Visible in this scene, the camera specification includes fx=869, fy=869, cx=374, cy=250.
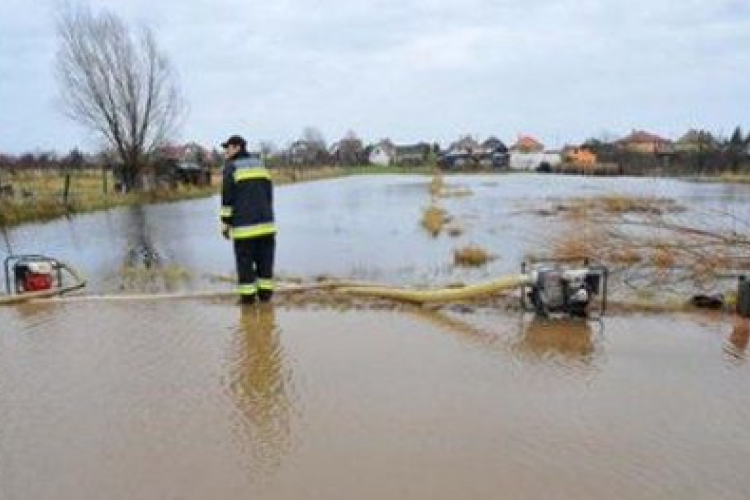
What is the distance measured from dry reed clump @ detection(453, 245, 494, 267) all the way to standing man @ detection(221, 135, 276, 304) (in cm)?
597

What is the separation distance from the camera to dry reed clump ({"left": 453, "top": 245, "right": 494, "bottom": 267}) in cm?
1438

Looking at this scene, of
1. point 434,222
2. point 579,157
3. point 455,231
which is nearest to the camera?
point 455,231

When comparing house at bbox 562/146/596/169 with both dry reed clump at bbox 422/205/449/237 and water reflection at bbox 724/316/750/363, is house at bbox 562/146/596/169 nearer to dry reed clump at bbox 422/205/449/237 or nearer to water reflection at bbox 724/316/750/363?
dry reed clump at bbox 422/205/449/237

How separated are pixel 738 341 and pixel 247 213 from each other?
477cm

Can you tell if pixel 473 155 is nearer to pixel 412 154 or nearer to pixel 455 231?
pixel 412 154

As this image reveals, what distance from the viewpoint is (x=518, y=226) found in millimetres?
23375

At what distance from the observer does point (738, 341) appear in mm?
7621

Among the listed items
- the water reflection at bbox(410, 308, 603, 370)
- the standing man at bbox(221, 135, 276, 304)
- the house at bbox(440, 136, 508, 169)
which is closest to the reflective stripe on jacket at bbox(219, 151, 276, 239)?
the standing man at bbox(221, 135, 276, 304)

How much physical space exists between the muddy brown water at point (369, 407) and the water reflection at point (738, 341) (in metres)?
0.03

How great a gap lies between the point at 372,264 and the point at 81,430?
932cm

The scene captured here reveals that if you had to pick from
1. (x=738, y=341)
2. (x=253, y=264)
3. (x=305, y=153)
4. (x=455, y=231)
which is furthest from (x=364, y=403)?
(x=305, y=153)

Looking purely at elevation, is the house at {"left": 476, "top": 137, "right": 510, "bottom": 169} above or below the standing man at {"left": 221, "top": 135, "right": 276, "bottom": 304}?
below

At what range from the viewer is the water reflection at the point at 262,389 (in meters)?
4.85

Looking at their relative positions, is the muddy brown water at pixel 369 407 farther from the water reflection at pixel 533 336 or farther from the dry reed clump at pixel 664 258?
the dry reed clump at pixel 664 258
